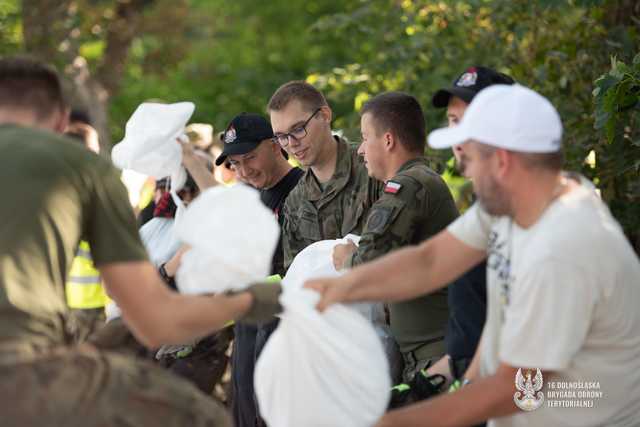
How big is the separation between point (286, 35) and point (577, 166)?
18.2 meters

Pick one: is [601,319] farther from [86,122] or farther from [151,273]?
[86,122]

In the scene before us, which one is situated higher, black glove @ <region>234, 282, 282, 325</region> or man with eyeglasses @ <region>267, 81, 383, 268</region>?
black glove @ <region>234, 282, 282, 325</region>

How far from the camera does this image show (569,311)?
127 inches

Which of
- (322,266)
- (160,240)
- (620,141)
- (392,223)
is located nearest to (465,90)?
(392,223)

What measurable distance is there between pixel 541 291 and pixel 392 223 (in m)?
1.54

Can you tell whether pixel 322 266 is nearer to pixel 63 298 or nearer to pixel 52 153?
pixel 63 298

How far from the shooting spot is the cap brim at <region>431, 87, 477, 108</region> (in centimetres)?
454

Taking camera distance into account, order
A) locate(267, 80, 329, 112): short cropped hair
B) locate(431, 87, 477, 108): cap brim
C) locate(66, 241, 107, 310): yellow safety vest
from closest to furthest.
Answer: locate(431, 87, 477, 108): cap brim, locate(267, 80, 329, 112): short cropped hair, locate(66, 241, 107, 310): yellow safety vest

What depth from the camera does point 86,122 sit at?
26.5 ft

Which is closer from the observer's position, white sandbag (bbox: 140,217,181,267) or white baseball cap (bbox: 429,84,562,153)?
white baseball cap (bbox: 429,84,562,153)

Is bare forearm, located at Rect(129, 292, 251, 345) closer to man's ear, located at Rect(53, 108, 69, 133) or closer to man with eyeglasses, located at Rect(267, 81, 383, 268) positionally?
man's ear, located at Rect(53, 108, 69, 133)

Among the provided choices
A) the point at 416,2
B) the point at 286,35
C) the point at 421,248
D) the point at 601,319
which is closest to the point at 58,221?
the point at 421,248

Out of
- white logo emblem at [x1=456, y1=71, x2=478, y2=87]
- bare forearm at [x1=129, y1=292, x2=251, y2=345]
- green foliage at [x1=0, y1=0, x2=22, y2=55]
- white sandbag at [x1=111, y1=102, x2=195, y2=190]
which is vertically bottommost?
green foliage at [x1=0, y1=0, x2=22, y2=55]

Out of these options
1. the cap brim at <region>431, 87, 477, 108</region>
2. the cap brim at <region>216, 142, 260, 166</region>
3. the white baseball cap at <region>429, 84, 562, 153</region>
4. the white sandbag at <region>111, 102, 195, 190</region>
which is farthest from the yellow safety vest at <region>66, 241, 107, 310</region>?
the white baseball cap at <region>429, 84, 562, 153</region>
